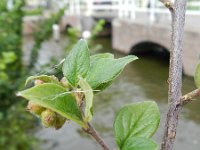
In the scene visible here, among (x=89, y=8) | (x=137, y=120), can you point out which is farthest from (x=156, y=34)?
(x=137, y=120)

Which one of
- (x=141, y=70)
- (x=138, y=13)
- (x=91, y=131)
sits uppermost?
(x=91, y=131)

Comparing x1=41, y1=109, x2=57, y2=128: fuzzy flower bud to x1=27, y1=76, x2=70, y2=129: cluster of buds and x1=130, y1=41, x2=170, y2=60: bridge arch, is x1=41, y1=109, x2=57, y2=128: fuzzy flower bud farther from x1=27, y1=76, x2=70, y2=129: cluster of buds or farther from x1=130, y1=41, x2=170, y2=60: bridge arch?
x1=130, y1=41, x2=170, y2=60: bridge arch

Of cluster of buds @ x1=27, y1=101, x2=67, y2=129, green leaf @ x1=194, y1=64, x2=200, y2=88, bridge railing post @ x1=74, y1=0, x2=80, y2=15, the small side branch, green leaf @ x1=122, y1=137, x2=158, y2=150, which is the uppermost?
green leaf @ x1=194, y1=64, x2=200, y2=88

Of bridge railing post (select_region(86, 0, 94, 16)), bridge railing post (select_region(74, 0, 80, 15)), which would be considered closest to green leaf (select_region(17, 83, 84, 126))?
bridge railing post (select_region(86, 0, 94, 16))

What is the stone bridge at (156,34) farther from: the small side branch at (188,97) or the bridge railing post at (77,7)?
the small side branch at (188,97)

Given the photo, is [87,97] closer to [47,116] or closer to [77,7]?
[47,116]

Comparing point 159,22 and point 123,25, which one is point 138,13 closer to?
point 123,25

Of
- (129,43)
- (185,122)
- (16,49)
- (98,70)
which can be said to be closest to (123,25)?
(129,43)
